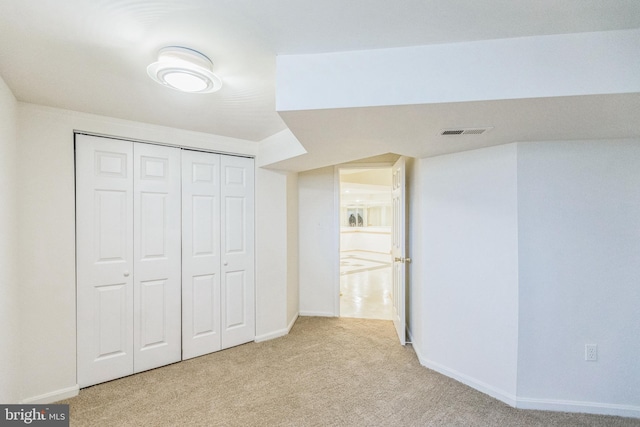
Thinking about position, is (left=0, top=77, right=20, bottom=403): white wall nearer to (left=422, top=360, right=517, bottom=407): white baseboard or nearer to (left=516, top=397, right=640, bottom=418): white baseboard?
(left=422, top=360, right=517, bottom=407): white baseboard

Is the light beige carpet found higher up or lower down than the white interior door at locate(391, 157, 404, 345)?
lower down

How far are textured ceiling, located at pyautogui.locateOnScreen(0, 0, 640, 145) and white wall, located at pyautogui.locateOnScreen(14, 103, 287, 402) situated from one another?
18.5 inches

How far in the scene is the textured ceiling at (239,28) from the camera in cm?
116

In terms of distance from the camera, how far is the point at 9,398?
1.81m

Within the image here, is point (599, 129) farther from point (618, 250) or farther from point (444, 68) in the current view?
point (444, 68)

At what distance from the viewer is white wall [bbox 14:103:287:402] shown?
82.1 inches

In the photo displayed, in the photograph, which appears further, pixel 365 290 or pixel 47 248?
pixel 365 290

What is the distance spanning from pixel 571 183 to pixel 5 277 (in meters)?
3.86

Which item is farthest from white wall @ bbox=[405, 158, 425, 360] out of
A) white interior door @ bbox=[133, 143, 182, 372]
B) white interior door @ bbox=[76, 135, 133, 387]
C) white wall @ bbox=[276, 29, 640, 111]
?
white interior door @ bbox=[76, 135, 133, 387]

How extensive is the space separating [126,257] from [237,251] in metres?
1.01

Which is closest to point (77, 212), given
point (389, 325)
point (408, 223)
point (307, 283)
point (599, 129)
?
point (307, 283)

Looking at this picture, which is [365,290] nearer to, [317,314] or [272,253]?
[317,314]

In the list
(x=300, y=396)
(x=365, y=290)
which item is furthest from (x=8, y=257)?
(x=365, y=290)

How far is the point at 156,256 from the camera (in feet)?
8.77
